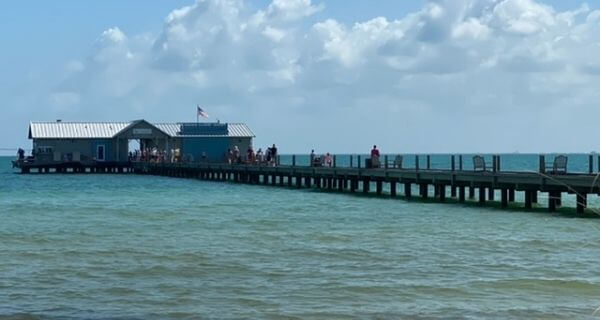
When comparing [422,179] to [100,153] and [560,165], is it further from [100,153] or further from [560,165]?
[100,153]

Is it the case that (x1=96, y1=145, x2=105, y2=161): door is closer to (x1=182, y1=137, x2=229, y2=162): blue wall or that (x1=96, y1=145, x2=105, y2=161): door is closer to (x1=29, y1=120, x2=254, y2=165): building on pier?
(x1=29, y1=120, x2=254, y2=165): building on pier

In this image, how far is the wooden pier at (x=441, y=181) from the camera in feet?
101

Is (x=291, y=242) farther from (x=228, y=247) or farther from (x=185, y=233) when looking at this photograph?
(x=185, y=233)

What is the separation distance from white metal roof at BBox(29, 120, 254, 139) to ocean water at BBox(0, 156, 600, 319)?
47692mm

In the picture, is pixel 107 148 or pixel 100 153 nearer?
pixel 100 153

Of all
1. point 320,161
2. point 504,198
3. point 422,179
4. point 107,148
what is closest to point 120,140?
point 107,148

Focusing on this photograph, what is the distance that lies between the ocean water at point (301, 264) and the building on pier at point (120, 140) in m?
46.5

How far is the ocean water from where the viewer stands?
15906 mm

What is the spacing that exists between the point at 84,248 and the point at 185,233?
449cm

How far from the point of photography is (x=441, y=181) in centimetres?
3931

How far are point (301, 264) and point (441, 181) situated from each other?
19.5 m

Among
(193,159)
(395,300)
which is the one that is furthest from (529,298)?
(193,159)

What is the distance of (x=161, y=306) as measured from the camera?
15977mm

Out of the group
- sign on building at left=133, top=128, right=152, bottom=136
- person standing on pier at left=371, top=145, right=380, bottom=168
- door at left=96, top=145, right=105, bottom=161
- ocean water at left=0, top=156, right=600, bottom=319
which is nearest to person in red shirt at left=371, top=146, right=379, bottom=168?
person standing on pier at left=371, top=145, right=380, bottom=168
